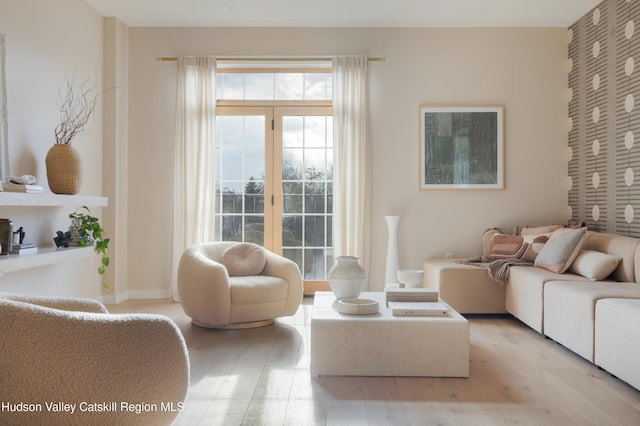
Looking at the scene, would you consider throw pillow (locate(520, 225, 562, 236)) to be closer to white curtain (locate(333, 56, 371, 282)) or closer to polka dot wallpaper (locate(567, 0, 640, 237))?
polka dot wallpaper (locate(567, 0, 640, 237))

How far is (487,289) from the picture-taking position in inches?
177

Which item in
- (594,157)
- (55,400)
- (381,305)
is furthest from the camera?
(594,157)

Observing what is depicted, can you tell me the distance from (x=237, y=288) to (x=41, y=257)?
4.49ft

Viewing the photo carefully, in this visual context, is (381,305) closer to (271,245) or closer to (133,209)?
(271,245)

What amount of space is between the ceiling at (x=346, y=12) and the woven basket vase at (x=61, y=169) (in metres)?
1.79

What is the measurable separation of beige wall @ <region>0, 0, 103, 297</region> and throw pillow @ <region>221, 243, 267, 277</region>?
1.43 m

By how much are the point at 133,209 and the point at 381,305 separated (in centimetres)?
320

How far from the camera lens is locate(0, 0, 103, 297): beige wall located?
3562 millimetres

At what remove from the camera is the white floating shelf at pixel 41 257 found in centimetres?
296

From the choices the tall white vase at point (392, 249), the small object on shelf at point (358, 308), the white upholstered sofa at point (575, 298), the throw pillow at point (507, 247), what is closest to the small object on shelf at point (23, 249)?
the small object on shelf at point (358, 308)

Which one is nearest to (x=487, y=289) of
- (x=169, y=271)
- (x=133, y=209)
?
(x=169, y=271)

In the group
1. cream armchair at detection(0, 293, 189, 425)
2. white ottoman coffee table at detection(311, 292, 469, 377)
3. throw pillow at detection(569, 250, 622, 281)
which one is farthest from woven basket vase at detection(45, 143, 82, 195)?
throw pillow at detection(569, 250, 622, 281)

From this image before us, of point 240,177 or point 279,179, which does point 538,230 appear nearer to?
point 279,179

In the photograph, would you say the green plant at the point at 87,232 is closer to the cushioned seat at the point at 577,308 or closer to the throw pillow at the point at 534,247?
the cushioned seat at the point at 577,308
